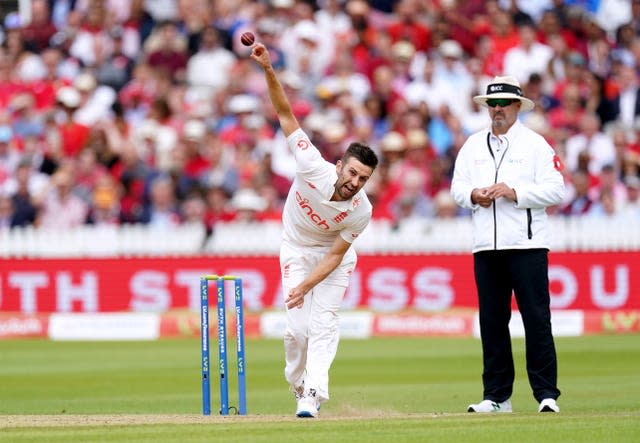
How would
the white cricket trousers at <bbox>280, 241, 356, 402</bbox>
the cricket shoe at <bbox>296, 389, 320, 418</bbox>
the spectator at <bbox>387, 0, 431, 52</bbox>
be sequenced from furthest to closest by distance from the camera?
the spectator at <bbox>387, 0, 431, 52</bbox> < the white cricket trousers at <bbox>280, 241, 356, 402</bbox> < the cricket shoe at <bbox>296, 389, 320, 418</bbox>

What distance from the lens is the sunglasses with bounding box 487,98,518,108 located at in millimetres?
9531

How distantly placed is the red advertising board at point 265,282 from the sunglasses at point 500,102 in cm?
878

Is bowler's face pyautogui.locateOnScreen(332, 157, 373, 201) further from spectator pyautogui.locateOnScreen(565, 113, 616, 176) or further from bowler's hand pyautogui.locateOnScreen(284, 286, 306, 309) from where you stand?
spectator pyautogui.locateOnScreen(565, 113, 616, 176)

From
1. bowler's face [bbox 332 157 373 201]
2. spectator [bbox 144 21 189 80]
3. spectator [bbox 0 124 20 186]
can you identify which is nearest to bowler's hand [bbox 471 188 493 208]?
bowler's face [bbox 332 157 373 201]

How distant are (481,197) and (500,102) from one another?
2.13 feet

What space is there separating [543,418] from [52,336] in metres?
10.9

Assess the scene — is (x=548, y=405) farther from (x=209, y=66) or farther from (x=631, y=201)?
(x=209, y=66)

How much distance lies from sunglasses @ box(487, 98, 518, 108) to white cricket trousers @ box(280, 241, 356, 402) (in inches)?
52.9

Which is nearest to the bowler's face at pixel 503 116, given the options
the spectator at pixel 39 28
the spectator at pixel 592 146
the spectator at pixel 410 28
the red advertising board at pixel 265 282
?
the red advertising board at pixel 265 282

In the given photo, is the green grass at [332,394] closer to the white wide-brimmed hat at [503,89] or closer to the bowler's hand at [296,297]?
the bowler's hand at [296,297]

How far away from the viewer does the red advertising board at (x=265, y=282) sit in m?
18.1

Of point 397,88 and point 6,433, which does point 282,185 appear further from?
point 6,433

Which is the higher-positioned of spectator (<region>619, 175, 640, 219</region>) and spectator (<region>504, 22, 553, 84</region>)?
spectator (<region>504, 22, 553, 84</region>)

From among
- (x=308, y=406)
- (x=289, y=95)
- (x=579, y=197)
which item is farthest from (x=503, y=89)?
(x=289, y=95)
